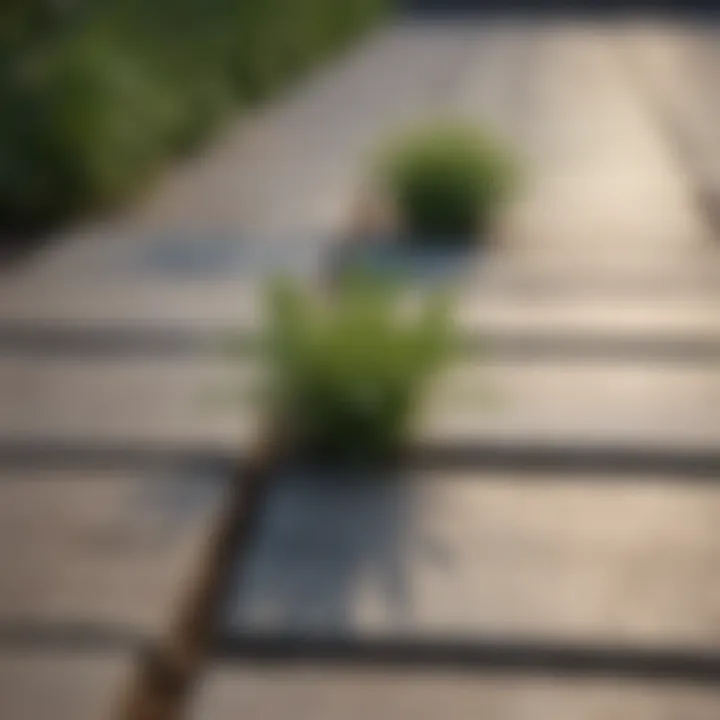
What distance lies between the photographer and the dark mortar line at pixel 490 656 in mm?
1353

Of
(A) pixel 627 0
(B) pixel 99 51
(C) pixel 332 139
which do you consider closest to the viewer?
(B) pixel 99 51

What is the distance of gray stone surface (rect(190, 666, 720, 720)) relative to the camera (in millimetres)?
1295

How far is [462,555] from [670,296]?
1.08m

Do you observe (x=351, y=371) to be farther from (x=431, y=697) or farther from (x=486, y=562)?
(x=431, y=697)

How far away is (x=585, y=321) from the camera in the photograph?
238 centimetres

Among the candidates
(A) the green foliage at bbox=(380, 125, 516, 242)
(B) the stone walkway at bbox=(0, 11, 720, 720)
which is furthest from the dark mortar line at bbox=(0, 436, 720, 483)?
(A) the green foliage at bbox=(380, 125, 516, 242)

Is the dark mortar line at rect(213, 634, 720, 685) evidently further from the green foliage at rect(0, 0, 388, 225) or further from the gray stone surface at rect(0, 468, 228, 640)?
the green foliage at rect(0, 0, 388, 225)

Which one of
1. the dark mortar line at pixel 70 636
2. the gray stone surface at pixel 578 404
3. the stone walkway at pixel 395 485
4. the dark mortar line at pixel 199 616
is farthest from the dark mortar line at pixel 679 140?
the dark mortar line at pixel 70 636

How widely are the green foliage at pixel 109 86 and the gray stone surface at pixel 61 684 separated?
1.93 meters

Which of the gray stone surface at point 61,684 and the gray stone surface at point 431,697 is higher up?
the gray stone surface at point 61,684

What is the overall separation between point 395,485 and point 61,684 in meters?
0.54

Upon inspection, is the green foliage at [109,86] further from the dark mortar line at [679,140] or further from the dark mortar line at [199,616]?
the dark mortar line at [199,616]

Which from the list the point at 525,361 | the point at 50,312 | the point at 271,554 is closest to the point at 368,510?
the point at 271,554

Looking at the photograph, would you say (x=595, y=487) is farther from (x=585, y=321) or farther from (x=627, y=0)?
(x=627, y=0)
